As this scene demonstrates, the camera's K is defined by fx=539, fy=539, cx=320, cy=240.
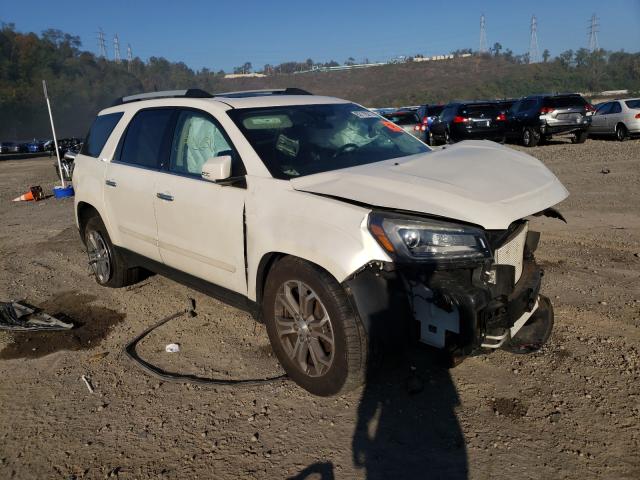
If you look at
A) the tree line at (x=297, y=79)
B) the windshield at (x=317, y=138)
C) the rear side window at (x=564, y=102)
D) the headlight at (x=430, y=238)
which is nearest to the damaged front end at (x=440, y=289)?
the headlight at (x=430, y=238)

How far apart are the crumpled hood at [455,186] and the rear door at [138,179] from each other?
5.31ft

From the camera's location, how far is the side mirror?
3482 millimetres

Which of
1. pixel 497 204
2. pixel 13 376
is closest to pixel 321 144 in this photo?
pixel 497 204

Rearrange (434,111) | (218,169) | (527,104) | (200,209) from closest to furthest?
(218,169) < (200,209) < (527,104) < (434,111)

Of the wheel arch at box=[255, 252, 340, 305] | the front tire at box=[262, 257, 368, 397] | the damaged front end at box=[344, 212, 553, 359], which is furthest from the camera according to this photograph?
the wheel arch at box=[255, 252, 340, 305]

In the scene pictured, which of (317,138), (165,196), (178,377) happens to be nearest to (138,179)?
(165,196)

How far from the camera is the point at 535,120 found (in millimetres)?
17969

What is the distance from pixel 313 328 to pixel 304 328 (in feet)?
0.26

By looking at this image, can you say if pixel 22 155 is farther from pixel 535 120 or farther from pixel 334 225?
pixel 334 225

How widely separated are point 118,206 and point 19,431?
2232 millimetres

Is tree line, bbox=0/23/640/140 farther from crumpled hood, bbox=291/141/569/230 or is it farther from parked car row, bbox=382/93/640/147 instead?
crumpled hood, bbox=291/141/569/230

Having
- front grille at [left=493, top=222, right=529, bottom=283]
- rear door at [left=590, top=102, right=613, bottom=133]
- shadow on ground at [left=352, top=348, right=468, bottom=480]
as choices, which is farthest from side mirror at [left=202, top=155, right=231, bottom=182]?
rear door at [left=590, top=102, right=613, bottom=133]

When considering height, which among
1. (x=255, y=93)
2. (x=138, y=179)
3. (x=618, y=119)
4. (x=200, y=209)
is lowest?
(x=618, y=119)

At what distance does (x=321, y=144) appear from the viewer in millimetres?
3963
